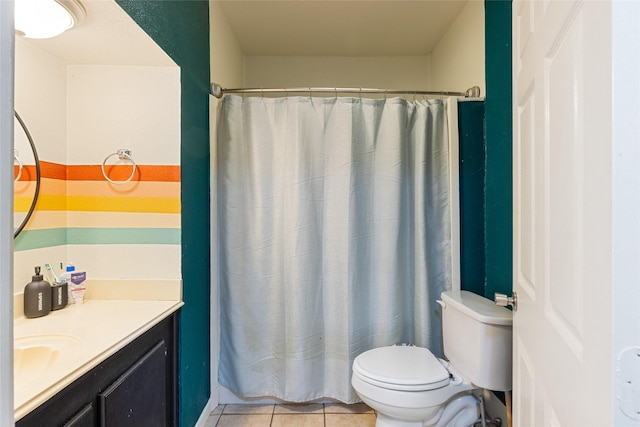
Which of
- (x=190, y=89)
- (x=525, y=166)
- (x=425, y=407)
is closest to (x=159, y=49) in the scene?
(x=190, y=89)

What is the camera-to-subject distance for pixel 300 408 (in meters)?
1.92

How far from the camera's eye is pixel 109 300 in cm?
146

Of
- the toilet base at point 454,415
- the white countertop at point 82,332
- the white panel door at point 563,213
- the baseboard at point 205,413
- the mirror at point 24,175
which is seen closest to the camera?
the white panel door at point 563,213

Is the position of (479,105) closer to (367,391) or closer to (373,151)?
(373,151)

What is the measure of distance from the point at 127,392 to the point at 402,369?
111cm

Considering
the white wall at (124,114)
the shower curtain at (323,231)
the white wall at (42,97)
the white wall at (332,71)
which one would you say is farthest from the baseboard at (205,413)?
the white wall at (332,71)

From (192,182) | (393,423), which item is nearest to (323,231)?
(192,182)

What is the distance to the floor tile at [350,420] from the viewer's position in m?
1.79

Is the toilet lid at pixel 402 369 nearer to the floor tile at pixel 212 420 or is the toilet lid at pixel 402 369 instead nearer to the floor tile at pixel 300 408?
the floor tile at pixel 300 408

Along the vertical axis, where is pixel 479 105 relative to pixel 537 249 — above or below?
above

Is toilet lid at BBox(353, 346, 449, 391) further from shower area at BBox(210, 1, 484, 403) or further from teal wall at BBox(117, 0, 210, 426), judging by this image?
teal wall at BBox(117, 0, 210, 426)

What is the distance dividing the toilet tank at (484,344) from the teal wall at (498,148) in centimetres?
25

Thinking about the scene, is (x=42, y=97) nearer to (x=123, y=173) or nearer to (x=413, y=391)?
(x=123, y=173)

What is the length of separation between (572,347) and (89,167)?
1.78m
